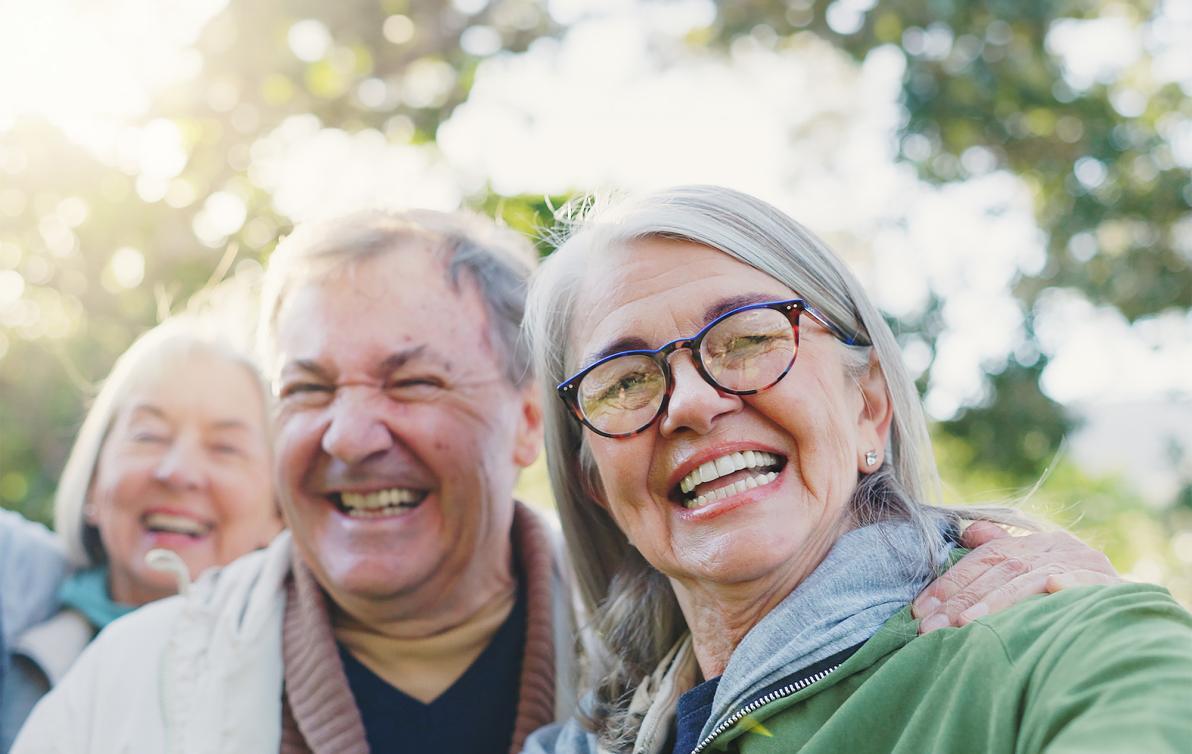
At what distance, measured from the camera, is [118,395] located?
3.54 metres

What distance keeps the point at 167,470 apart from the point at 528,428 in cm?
127

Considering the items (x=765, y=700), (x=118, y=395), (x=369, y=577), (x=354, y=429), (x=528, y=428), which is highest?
(x=118, y=395)

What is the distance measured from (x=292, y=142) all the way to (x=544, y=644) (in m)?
4.16

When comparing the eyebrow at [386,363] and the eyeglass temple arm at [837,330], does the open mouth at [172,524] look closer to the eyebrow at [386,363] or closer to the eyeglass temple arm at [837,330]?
the eyebrow at [386,363]

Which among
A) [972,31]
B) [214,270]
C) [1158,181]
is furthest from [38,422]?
[1158,181]

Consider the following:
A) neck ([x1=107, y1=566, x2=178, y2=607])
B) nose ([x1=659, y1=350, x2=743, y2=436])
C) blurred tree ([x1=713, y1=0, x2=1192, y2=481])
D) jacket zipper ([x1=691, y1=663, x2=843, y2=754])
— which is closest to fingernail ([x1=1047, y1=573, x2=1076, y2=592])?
jacket zipper ([x1=691, y1=663, x2=843, y2=754])

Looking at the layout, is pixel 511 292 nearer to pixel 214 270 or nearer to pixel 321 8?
pixel 214 270

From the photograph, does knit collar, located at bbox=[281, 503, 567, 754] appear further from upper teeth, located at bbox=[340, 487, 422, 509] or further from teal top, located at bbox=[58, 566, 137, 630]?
teal top, located at bbox=[58, 566, 137, 630]

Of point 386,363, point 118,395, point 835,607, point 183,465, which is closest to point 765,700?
point 835,607

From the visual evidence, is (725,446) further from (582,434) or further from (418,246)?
(418,246)

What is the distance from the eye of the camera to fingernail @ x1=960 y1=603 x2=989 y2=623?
1651 mm

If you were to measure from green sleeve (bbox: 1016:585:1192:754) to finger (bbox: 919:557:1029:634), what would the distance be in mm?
172

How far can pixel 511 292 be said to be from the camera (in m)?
2.84

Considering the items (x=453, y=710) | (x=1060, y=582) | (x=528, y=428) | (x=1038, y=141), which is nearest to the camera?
(x=1060, y=582)
